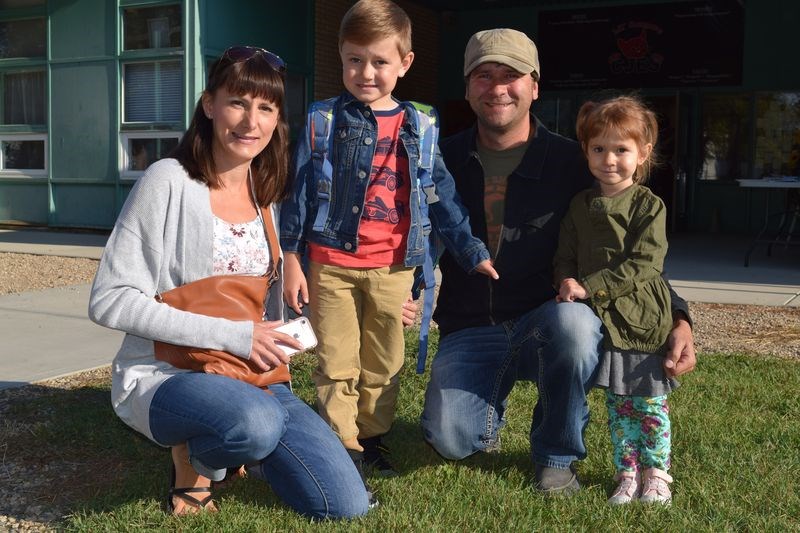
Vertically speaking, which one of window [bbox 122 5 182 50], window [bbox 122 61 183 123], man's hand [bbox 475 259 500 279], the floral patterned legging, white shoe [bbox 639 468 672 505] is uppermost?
window [bbox 122 5 182 50]

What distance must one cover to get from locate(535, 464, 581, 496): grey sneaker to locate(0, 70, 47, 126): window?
12.6 metres

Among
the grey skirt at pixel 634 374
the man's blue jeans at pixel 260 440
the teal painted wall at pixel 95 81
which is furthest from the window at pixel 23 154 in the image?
the grey skirt at pixel 634 374

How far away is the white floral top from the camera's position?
3.12m

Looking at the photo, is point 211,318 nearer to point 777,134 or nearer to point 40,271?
point 40,271

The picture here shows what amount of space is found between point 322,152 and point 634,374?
145 cm

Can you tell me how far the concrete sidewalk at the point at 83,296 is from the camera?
17.7ft

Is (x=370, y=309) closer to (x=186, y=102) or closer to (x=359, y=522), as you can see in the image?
(x=359, y=522)

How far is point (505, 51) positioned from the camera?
3.53 meters

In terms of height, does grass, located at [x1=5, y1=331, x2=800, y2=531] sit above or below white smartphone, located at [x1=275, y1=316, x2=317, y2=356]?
below

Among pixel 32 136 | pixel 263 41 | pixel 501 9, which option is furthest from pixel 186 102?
pixel 501 9

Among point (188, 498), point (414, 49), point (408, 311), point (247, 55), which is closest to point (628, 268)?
point (408, 311)

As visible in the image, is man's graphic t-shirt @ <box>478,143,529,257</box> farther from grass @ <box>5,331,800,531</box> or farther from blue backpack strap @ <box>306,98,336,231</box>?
grass @ <box>5,331,800,531</box>

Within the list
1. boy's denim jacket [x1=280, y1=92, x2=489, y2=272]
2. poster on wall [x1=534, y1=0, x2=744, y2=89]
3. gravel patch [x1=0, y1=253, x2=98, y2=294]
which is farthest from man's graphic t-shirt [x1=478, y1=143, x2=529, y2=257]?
poster on wall [x1=534, y1=0, x2=744, y2=89]

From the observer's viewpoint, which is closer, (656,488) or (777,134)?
(656,488)
